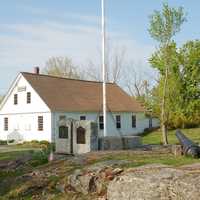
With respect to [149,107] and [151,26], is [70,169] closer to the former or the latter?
[151,26]

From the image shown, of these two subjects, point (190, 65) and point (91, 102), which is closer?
point (91, 102)

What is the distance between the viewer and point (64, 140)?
17.8m

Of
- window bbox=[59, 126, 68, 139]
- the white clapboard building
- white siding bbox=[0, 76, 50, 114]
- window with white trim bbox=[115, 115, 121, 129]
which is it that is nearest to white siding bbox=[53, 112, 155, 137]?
the white clapboard building

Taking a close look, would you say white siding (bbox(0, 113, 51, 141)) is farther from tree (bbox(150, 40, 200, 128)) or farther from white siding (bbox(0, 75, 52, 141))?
tree (bbox(150, 40, 200, 128))

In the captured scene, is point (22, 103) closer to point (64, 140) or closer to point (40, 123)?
point (40, 123)

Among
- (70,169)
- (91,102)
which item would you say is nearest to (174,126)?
(91,102)

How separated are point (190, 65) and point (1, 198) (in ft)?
130

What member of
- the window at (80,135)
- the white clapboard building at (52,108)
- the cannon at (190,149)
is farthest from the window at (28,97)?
the cannon at (190,149)

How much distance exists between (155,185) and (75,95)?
3310 cm

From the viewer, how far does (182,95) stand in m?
46.2

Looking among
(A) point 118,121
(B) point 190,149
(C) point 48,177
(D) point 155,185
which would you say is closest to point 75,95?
(A) point 118,121

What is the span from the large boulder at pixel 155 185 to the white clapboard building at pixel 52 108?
2550cm

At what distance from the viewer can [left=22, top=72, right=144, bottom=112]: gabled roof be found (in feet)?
121

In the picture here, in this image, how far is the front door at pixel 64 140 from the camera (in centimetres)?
1767
